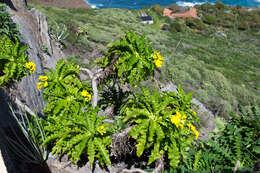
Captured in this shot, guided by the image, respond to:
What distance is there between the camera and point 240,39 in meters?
29.7

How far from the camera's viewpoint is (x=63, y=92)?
9.06 ft

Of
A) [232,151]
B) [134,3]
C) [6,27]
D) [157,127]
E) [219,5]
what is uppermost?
[134,3]

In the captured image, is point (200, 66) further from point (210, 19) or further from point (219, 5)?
point (219, 5)

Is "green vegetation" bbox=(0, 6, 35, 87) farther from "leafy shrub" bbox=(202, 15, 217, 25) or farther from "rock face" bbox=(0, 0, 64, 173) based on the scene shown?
"leafy shrub" bbox=(202, 15, 217, 25)

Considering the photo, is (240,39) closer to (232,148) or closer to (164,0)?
(164,0)

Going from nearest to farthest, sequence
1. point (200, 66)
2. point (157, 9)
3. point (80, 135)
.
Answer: point (80, 135), point (200, 66), point (157, 9)

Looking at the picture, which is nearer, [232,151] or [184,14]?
[232,151]

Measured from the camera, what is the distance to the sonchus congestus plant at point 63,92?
270cm

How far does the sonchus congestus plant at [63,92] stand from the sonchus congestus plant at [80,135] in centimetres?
14

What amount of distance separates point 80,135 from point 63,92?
76 cm

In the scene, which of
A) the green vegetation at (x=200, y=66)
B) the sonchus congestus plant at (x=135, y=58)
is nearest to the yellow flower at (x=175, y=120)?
the sonchus congestus plant at (x=135, y=58)

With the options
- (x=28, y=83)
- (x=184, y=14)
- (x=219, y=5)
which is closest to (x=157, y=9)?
(x=184, y=14)

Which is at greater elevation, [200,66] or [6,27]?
[6,27]

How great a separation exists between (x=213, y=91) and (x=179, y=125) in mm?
9224
